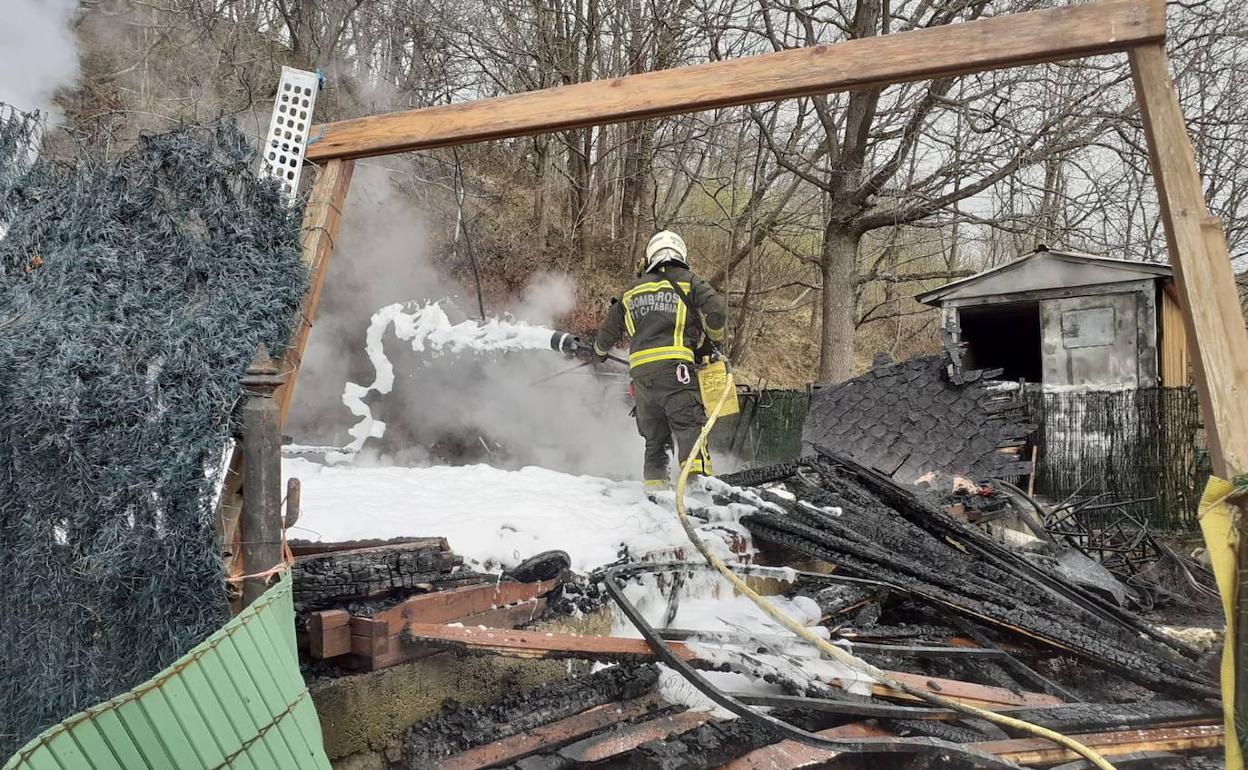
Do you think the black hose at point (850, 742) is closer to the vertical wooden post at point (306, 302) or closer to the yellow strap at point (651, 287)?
the vertical wooden post at point (306, 302)

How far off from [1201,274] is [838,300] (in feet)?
34.3

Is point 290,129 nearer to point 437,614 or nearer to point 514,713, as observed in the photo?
point 437,614

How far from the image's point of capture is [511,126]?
3053mm

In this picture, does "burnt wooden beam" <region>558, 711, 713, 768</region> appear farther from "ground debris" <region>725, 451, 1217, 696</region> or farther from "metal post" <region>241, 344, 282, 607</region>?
"ground debris" <region>725, 451, 1217, 696</region>

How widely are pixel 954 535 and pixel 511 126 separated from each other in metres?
Answer: 3.57

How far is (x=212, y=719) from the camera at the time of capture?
1.43m

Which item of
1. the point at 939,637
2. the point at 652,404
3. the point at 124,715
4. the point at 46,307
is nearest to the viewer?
the point at 124,715

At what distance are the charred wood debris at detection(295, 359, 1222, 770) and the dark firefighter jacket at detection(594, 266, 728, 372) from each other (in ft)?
3.80

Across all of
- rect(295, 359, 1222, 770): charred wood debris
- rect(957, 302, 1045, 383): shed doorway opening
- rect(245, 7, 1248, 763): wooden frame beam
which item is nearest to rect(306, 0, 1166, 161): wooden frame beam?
rect(245, 7, 1248, 763): wooden frame beam

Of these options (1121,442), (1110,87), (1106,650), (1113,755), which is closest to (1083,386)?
(1121,442)

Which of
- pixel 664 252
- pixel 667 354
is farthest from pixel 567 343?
pixel 667 354

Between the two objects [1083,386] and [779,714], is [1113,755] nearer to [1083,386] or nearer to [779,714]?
[779,714]

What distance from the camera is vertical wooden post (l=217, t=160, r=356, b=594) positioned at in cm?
223

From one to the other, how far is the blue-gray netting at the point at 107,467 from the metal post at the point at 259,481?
6 cm
